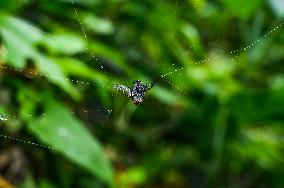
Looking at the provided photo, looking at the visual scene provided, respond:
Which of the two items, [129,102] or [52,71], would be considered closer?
[52,71]

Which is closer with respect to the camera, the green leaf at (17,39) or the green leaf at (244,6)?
the green leaf at (17,39)

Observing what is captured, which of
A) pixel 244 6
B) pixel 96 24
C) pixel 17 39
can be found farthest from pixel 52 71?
pixel 244 6

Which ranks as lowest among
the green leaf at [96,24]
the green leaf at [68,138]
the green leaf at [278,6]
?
the green leaf at [68,138]

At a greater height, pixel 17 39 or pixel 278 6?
pixel 278 6

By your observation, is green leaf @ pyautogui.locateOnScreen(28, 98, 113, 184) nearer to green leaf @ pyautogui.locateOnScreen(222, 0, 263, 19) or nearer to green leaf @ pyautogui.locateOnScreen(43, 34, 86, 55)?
green leaf @ pyautogui.locateOnScreen(43, 34, 86, 55)

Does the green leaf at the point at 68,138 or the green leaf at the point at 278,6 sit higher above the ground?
the green leaf at the point at 278,6

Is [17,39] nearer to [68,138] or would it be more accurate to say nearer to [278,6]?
[68,138]

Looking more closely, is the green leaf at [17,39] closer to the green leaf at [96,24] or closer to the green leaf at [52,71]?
the green leaf at [52,71]

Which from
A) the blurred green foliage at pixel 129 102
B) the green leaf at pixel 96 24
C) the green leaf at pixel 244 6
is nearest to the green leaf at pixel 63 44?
the blurred green foliage at pixel 129 102
